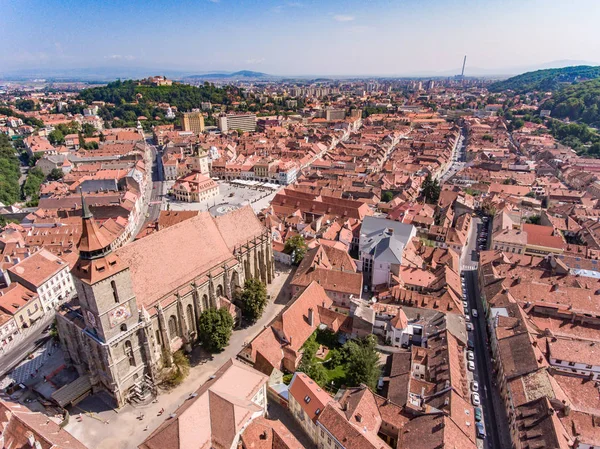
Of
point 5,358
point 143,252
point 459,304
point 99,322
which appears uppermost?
point 143,252

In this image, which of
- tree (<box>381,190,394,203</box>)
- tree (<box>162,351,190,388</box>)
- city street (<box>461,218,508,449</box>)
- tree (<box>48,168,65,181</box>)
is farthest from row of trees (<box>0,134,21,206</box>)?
city street (<box>461,218,508,449</box>)

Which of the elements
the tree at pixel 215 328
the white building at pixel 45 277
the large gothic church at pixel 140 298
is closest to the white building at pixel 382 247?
the large gothic church at pixel 140 298

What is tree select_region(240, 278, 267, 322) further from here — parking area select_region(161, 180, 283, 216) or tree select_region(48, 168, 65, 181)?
tree select_region(48, 168, 65, 181)

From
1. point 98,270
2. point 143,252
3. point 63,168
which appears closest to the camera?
point 98,270

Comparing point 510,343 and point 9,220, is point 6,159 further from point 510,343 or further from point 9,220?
point 510,343

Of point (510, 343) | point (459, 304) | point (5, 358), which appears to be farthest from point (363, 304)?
point (5, 358)

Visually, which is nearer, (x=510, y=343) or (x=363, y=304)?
(x=510, y=343)
